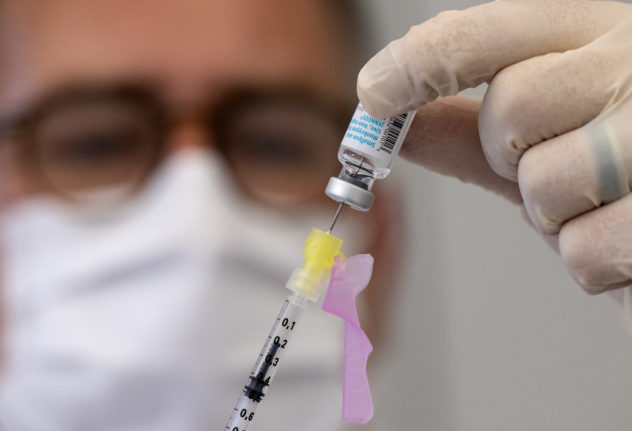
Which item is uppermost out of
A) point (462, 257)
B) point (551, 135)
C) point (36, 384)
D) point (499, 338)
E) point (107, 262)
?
point (462, 257)

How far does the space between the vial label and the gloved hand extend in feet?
0.05

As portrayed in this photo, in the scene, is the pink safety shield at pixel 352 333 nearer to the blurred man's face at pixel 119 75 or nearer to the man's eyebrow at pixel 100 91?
the blurred man's face at pixel 119 75

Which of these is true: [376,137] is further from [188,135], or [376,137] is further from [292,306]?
[188,135]

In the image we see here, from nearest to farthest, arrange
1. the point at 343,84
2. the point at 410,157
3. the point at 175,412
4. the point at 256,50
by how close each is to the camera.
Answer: the point at 410,157
the point at 175,412
the point at 256,50
the point at 343,84

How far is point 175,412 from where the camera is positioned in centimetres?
112

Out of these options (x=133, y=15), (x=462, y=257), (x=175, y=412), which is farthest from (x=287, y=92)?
(x=175, y=412)

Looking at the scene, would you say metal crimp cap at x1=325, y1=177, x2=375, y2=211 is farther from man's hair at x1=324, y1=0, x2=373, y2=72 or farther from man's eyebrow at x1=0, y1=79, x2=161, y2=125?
man's hair at x1=324, y1=0, x2=373, y2=72

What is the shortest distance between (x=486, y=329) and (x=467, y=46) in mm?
929

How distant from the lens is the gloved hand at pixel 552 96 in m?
0.66

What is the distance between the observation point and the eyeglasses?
1.17 metres

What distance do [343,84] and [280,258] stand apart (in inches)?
17.7

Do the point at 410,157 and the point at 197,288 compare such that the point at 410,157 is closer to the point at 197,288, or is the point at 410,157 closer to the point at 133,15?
the point at 197,288

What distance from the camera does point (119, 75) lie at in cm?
118

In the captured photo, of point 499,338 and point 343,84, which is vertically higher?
point 343,84
